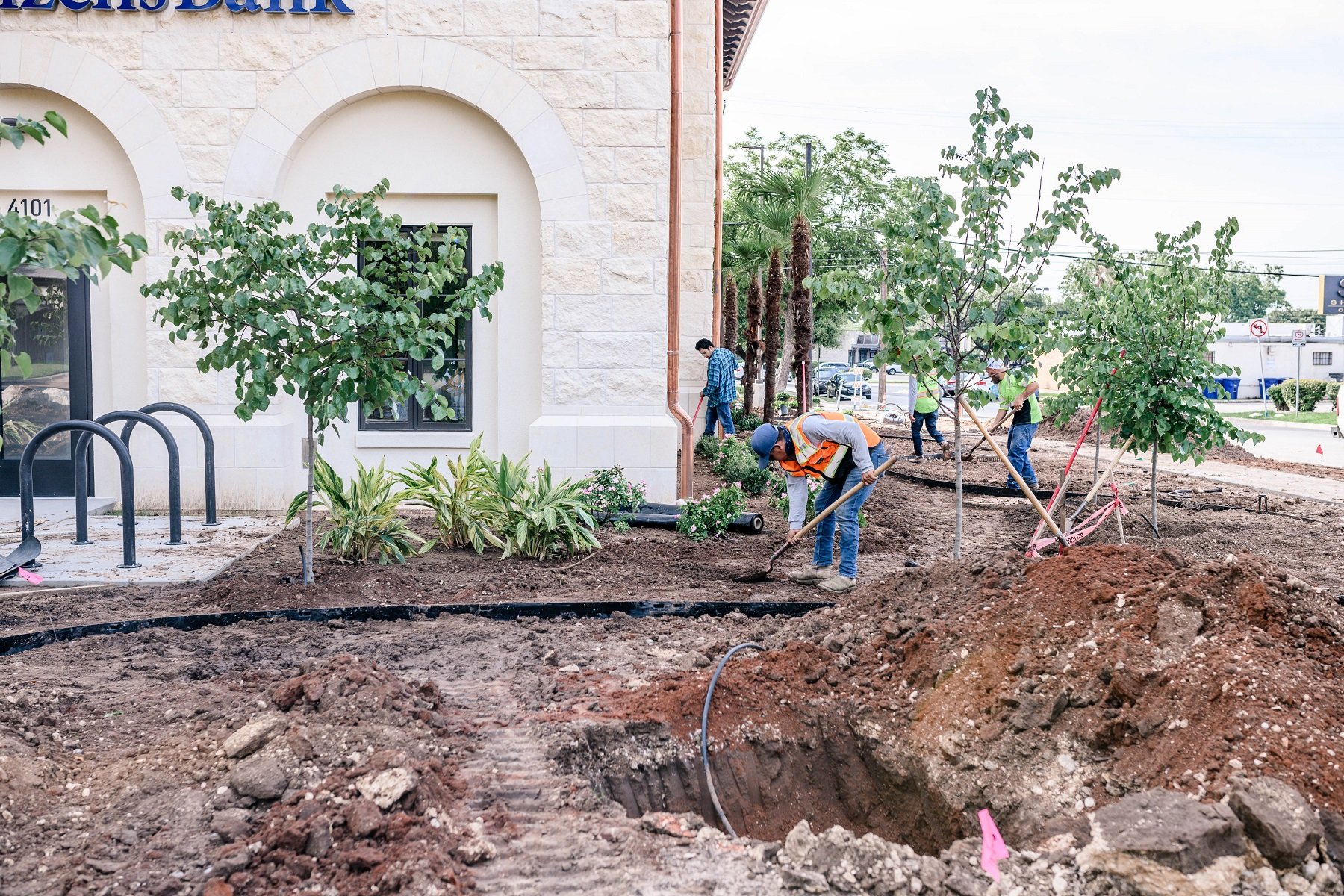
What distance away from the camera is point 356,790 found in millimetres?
3783

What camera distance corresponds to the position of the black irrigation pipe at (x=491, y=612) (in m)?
6.51

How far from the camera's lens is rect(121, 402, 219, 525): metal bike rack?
9.27m

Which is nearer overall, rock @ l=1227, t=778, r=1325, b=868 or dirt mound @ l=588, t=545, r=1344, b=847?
rock @ l=1227, t=778, r=1325, b=868

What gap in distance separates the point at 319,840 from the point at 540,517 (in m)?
5.01

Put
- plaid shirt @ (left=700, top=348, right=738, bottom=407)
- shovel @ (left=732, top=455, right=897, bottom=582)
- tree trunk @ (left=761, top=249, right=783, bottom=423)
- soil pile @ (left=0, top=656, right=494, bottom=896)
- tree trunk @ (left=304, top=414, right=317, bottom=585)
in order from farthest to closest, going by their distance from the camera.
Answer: tree trunk @ (left=761, top=249, right=783, bottom=423)
plaid shirt @ (left=700, top=348, right=738, bottom=407)
shovel @ (left=732, top=455, right=897, bottom=582)
tree trunk @ (left=304, top=414, right=317, bottom=585)
soil pile @ (left=0, top=656, right=494, bottom=896)

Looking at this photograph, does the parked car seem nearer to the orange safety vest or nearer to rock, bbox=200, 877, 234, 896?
the orange safety vest

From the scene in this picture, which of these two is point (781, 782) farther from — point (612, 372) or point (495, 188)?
point (495, 188)

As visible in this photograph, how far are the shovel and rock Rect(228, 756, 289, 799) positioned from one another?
14.2 feet

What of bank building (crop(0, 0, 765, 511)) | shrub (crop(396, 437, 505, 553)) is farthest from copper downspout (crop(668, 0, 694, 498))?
shrub (crop(396, 437, 505, 553))

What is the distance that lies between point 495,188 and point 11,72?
4.54m

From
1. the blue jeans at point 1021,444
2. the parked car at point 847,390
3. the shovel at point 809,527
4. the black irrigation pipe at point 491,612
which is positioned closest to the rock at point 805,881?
the black irrigation pipe at point 491,612

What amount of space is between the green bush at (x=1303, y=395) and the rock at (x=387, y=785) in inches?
1364

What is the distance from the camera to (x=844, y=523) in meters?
7.94

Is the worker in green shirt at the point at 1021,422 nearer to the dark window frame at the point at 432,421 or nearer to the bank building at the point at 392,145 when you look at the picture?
the bank building at the point at 392,145
